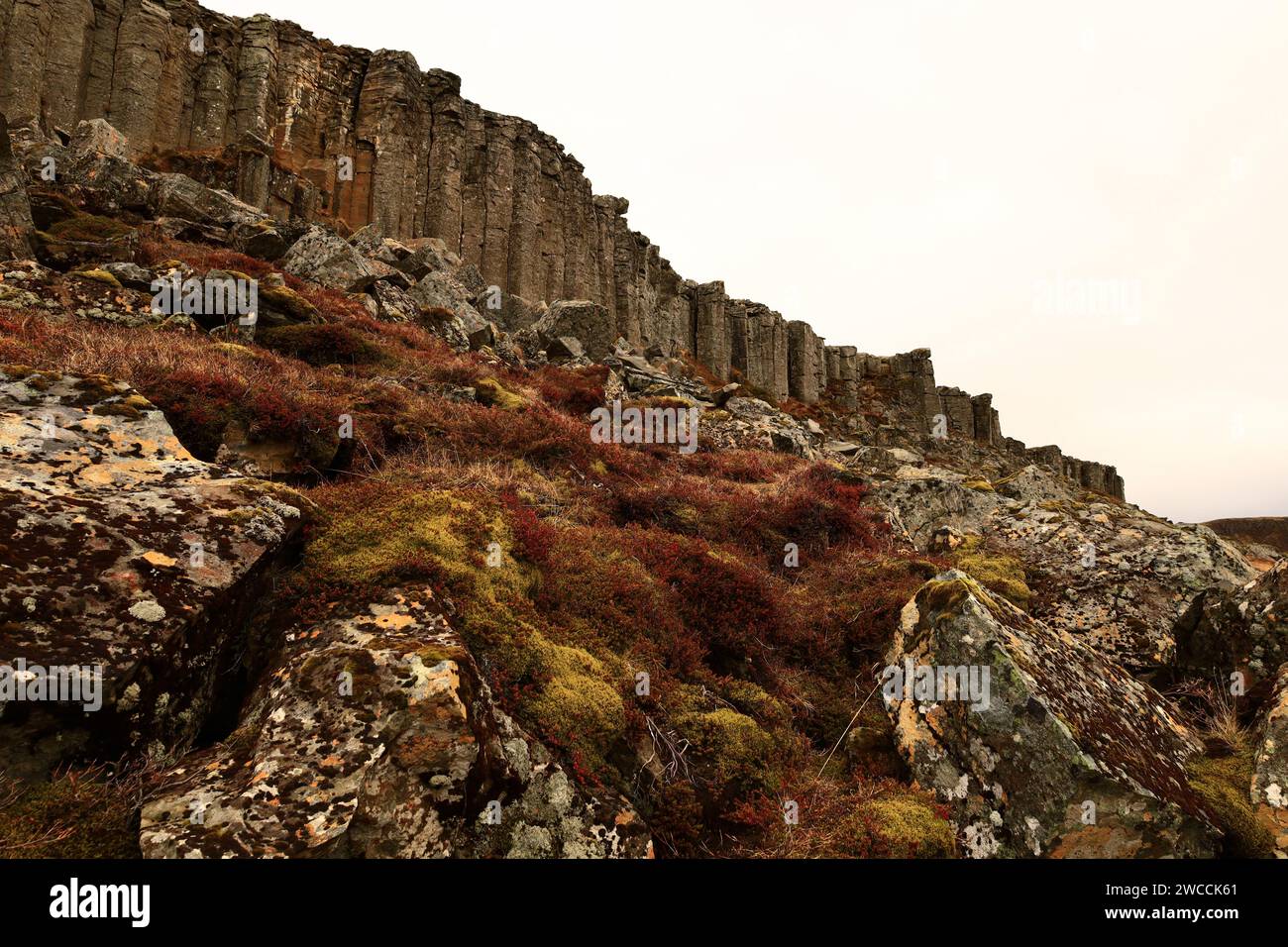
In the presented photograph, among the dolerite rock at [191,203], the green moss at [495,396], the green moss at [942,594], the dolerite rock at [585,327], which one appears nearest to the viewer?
the green moss at [942,594]

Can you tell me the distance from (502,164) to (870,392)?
183 feet

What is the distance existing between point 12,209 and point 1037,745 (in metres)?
21.2

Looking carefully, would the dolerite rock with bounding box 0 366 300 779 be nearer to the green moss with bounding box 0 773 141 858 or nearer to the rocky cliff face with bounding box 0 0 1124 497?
the green moss with bounding box 0 773 141 858

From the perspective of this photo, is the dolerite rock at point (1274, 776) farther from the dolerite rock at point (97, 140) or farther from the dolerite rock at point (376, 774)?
the dolerite rock at point (97, 140)

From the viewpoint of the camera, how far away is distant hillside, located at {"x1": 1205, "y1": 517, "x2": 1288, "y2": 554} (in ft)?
197

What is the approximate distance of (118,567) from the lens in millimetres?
4086

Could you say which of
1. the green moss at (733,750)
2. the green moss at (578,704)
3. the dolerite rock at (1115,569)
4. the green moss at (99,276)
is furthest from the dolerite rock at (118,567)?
the dolerite rock at (1115,569)

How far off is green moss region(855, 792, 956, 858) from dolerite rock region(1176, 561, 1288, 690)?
4.16 metres

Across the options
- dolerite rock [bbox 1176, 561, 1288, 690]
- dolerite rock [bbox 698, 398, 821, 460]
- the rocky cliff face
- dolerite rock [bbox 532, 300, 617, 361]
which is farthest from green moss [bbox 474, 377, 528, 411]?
the rocky cliff face

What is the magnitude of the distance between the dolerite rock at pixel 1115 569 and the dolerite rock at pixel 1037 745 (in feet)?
7.97

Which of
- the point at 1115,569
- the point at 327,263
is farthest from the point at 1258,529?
the point at 327,263

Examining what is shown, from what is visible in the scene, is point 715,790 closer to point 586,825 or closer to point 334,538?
point 586,825

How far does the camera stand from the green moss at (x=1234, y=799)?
15.1ft

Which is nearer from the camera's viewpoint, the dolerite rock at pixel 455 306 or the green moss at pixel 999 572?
the green moss at pixel 999 572
